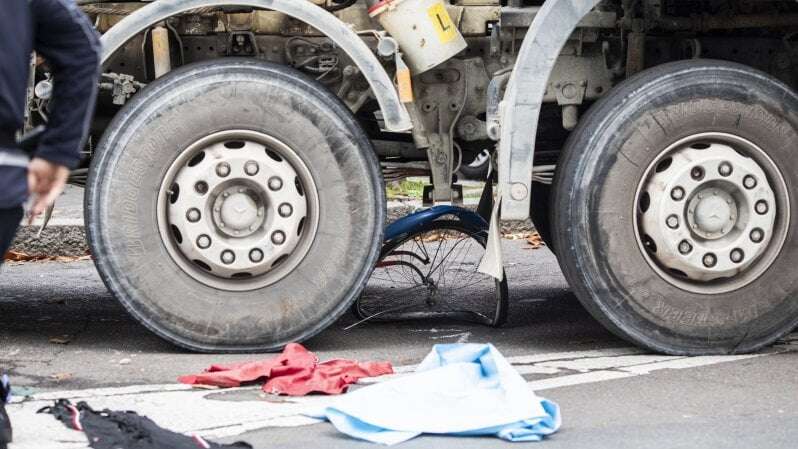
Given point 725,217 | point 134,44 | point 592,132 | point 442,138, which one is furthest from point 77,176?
point 725,217

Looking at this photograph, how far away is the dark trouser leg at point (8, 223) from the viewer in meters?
3.14

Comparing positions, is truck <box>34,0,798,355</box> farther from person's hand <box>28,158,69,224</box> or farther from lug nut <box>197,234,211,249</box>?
person's hand <box>28,158,69,224</box>

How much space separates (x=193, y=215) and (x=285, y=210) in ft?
1.22

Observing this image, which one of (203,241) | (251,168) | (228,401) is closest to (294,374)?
(228,401)

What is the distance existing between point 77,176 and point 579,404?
2.72 m

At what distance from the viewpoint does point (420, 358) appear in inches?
237

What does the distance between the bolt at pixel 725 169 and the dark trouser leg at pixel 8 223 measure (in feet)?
11.1

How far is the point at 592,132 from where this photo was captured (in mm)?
5895

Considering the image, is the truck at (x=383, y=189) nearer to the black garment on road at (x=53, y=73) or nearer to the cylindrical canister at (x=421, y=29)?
the cylindrical canister at (x=421, y=29)

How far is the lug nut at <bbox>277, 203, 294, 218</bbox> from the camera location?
19.3ft

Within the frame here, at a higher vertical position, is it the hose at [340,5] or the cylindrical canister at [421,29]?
the hose at [340,5]

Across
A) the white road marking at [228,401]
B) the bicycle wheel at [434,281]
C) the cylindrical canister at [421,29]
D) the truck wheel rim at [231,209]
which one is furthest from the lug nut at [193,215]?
the bicycle wheel at [434,281]

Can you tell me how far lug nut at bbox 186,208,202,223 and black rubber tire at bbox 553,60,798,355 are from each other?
1463mm

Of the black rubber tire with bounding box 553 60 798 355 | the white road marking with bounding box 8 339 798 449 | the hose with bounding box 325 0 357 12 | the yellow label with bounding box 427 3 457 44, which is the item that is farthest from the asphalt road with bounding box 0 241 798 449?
the hose with bounding box 325 0 357 12
